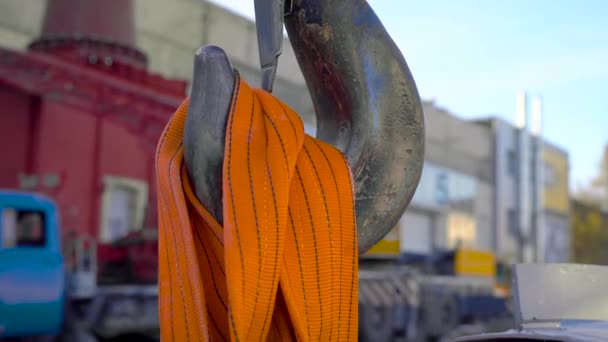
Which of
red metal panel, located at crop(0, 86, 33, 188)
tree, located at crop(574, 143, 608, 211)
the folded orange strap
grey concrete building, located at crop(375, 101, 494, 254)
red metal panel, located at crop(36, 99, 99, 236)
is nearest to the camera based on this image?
the folded orange strap

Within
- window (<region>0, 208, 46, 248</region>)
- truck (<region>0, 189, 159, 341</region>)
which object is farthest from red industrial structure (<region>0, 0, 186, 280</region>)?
window (<region>0, 208, 46, 248</region>)

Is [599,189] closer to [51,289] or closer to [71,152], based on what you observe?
[71,152]

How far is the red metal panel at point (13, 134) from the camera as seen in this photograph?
563 inches

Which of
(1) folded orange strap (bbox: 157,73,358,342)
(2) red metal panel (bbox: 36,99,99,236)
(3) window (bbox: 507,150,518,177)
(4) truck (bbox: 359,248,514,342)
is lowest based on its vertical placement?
(4) truck (bbox: 359,248,514,342)

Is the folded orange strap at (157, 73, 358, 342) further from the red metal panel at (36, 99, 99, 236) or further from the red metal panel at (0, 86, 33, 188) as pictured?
the red metal panel at (0, 86, 33, 188)

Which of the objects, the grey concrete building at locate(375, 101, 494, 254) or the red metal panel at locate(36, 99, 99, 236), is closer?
the red metal panel at locate(36, 99, 99, 236)

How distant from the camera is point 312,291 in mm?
1939

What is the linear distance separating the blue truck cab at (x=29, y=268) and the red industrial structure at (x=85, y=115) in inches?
157

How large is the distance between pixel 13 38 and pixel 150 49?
11.6 ft

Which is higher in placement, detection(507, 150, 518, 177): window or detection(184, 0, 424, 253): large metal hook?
detection(507, 150, 518, 177): window

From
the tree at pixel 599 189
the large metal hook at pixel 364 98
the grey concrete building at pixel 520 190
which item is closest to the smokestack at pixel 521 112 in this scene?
the grey concrete building at pixel 520 190

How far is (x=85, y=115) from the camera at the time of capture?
50.2ft

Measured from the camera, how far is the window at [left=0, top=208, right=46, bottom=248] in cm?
730

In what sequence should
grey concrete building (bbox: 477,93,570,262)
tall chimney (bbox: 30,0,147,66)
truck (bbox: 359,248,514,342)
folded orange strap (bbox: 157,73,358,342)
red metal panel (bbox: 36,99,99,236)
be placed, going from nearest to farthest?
folded orange strap (bbox: 157,73,358,342)
truck (bbox: 359,248,514,342)
tall chimney (bbox: 30,0,147,66)
red metal panel (bbox: 36,99,99,236)
grey concrete building (bbox: 477,93,570,262)
